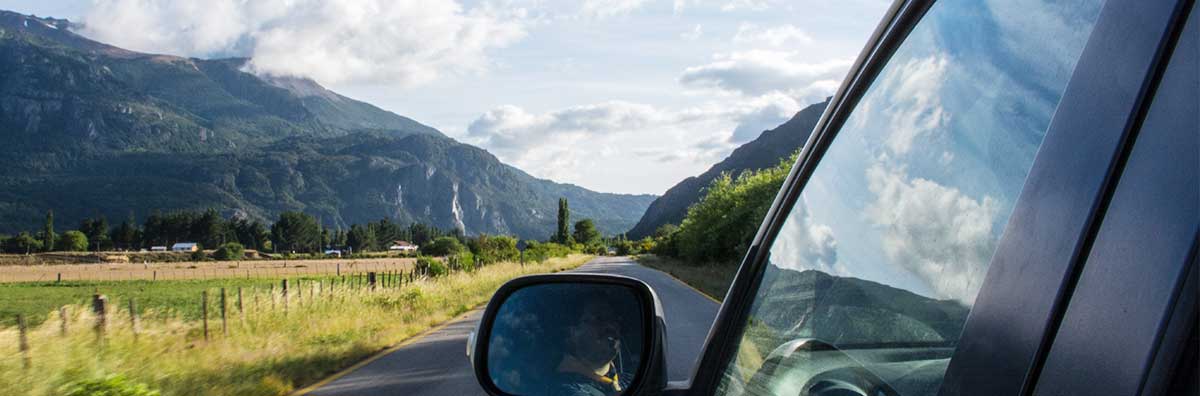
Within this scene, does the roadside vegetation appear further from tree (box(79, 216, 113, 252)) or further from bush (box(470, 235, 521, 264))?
tree (box(79, 216, 113, 252))

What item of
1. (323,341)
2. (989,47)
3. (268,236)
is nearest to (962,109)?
(989,47)

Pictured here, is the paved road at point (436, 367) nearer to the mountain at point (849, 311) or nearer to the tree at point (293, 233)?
the mountain at point (849, 311)

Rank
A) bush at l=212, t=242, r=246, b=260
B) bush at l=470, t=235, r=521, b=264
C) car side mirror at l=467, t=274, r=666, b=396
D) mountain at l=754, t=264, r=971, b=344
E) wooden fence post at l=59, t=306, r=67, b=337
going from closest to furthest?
mountain at l=754, t=264, r=971, b=344 → car side mirror at l=467, t=274, r=666, b=396 → wooden fence post at l=59, t=306, r=67, b=337 → bush at l=470, t=235, r=521, b=264 → bush at l=212, t=242, r=246, b=260

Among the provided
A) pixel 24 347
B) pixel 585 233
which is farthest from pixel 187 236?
pixel 24 347

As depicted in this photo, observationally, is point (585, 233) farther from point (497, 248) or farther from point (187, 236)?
point (497, 248)

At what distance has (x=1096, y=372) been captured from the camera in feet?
2.38

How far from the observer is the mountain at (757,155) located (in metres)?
48.2

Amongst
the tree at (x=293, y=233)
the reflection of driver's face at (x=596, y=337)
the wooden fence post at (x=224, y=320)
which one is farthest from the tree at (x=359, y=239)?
the reflection of driver's face at (x=596, y=337)

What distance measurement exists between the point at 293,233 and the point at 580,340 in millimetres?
185837

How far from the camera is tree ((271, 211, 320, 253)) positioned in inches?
6919

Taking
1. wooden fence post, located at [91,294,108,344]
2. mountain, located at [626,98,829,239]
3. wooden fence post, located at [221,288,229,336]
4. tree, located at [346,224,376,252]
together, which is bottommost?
tree, located at [346,224,376,252]

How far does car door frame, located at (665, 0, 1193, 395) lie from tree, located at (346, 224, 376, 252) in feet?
635

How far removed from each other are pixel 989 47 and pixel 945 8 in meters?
0.19

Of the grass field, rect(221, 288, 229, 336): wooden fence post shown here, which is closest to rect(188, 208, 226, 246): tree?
the grass field
